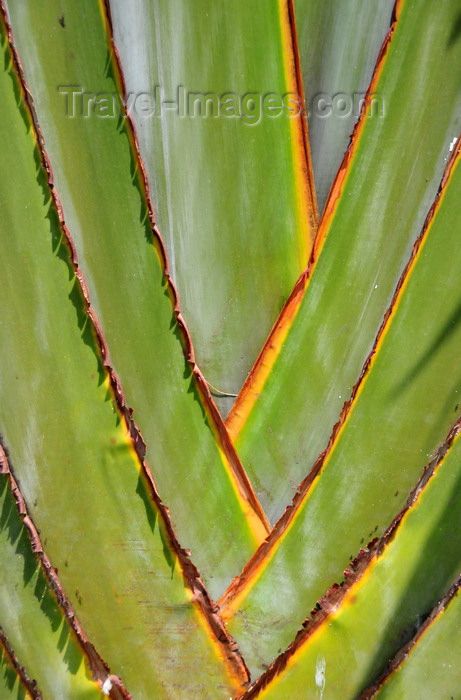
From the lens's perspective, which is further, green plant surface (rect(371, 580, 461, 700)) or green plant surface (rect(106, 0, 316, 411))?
green plant surface (rect(106, 0, 316, 411))

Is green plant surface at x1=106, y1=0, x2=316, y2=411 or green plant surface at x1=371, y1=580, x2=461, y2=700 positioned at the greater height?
green plant surface at x1=106, y1=0, x2=316, y2=411

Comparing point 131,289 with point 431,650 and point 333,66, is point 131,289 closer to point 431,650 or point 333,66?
point 333,66

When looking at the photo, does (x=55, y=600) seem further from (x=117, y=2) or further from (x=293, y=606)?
(x=117, y=2)

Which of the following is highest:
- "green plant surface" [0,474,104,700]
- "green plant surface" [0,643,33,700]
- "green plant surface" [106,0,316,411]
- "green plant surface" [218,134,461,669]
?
"green plant surface" [106,0,316,411]

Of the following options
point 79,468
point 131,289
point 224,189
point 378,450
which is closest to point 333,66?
point 224,189

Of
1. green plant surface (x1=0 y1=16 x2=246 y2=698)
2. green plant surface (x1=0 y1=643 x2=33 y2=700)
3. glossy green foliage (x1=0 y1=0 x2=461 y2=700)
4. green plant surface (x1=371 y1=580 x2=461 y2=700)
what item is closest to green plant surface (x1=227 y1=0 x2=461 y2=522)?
glossy green foliage (x1=0 y1=0 x2=461 y2=700)

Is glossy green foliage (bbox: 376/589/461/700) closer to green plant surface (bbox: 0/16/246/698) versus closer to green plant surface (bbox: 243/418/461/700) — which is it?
green plant surface (bbox: 243/418/461/700)

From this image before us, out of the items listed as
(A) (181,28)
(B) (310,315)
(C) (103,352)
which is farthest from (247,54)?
(C) (103,352)
